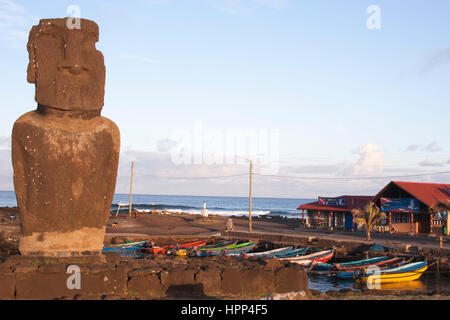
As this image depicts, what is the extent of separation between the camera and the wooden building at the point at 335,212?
37375 mm

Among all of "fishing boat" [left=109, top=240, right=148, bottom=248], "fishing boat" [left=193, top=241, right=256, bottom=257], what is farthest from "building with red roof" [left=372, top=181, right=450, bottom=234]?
"fishing boat" [left=109, top=240, right=148, bottom=248]

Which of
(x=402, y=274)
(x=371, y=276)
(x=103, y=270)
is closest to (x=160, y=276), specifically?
(x=103, y=270)

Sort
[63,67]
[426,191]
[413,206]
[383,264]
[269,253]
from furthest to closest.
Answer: [426,191] → [413,206] → [269,253] → [383,264] → [63,67]

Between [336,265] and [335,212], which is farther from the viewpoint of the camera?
[335,212]

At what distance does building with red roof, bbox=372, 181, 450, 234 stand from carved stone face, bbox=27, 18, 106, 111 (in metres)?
27.1

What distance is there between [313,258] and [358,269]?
3.18 m

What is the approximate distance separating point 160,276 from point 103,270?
1.10m

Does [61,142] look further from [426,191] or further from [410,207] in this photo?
[426,191]

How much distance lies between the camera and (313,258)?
24641 millimetres

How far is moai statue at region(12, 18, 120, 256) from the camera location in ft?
30.0

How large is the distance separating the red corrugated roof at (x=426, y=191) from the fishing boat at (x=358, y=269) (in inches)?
397

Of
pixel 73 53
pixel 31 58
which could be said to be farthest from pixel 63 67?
pixel 31 58

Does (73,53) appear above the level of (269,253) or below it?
above
